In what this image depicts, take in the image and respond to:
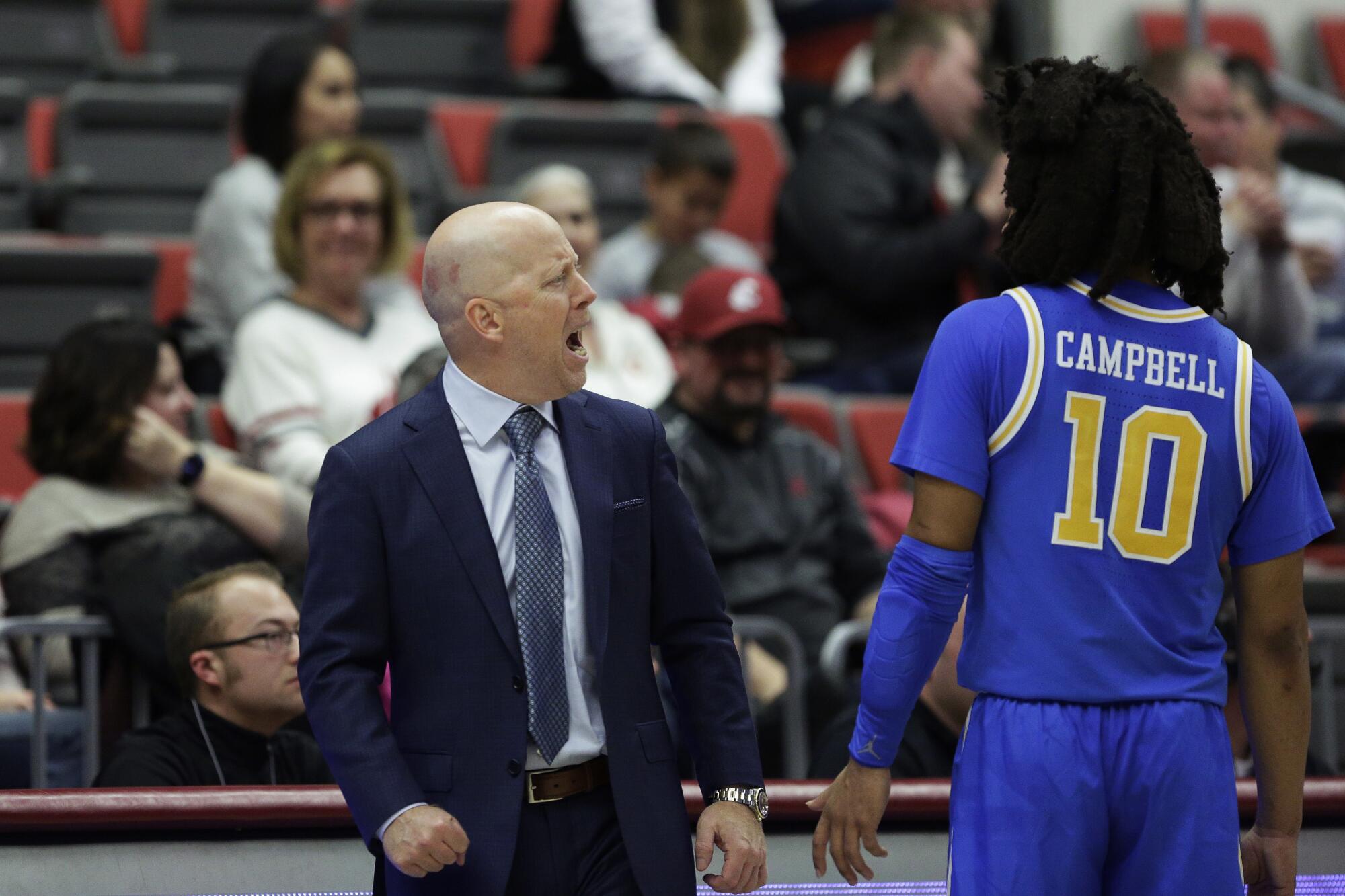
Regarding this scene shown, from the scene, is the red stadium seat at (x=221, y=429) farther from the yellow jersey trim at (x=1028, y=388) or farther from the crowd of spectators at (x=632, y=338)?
the yellow jersey trim at (x=1028, y=388)

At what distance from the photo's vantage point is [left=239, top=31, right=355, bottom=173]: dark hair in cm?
554

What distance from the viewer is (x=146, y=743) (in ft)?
10.3

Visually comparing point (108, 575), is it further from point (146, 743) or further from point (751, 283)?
point (751, 283)

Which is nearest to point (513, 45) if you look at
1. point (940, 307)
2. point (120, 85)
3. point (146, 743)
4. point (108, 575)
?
point (120, 85)

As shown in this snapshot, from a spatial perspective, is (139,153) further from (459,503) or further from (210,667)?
(459,503)

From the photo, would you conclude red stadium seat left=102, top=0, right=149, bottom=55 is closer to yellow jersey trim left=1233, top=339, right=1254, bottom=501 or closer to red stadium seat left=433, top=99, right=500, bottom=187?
red stadium seat left=433, top=99, right=500, bottom=187

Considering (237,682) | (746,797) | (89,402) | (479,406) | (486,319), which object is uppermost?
(486,319)

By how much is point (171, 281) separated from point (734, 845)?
164 inches

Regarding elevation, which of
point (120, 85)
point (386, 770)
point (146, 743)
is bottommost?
point (146, 743)

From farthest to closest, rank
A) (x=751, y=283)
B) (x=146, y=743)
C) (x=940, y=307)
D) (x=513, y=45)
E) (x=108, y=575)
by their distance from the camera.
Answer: (x=513, y=45)
(x=940, y=307)
(x=751, y=283)
(x=108, y=575)
(x=146, y=743)

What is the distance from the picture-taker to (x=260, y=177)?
212 inches

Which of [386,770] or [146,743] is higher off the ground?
[386,770]

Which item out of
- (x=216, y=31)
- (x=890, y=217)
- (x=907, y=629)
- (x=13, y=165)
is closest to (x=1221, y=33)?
(x=890, y=217)

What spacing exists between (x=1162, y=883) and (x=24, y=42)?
20.6 feet
